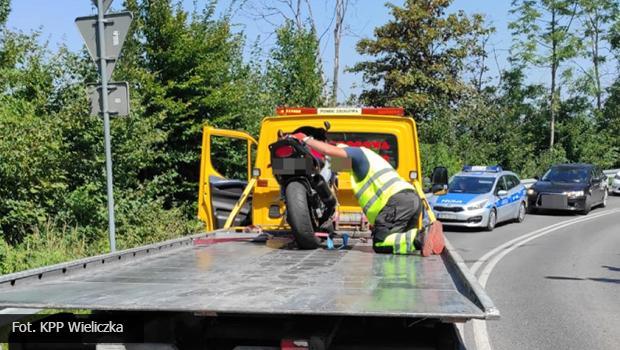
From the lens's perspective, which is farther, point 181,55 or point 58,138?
point 181,55

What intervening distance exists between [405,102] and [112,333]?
2717cm

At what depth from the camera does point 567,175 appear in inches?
827

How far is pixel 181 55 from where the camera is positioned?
13.3 m

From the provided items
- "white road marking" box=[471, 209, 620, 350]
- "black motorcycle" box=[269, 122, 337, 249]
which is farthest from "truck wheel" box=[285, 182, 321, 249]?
"white road marking" box=[471, 209, 620, 350]

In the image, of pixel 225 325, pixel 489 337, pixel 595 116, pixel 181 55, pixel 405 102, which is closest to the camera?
pixel 225 325

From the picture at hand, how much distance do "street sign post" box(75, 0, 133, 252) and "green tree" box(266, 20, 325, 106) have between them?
10797mm

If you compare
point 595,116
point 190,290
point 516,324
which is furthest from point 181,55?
point 595,116

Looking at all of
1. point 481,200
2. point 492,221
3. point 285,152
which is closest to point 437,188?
point 285,152

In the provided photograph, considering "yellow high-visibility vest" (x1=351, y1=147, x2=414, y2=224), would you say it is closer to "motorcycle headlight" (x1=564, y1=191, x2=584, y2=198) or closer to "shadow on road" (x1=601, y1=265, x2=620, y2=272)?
"shadow on road" (x1=601, y1=265, x2=620, y2=272)

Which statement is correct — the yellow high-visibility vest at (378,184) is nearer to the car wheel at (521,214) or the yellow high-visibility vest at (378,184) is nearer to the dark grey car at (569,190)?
the car wheel at (521,214)

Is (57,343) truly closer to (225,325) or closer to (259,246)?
(225,325)

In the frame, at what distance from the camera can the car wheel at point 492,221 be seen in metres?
16.0

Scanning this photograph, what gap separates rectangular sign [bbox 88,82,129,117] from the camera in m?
7.10

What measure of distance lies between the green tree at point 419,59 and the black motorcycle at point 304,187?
2350cm
